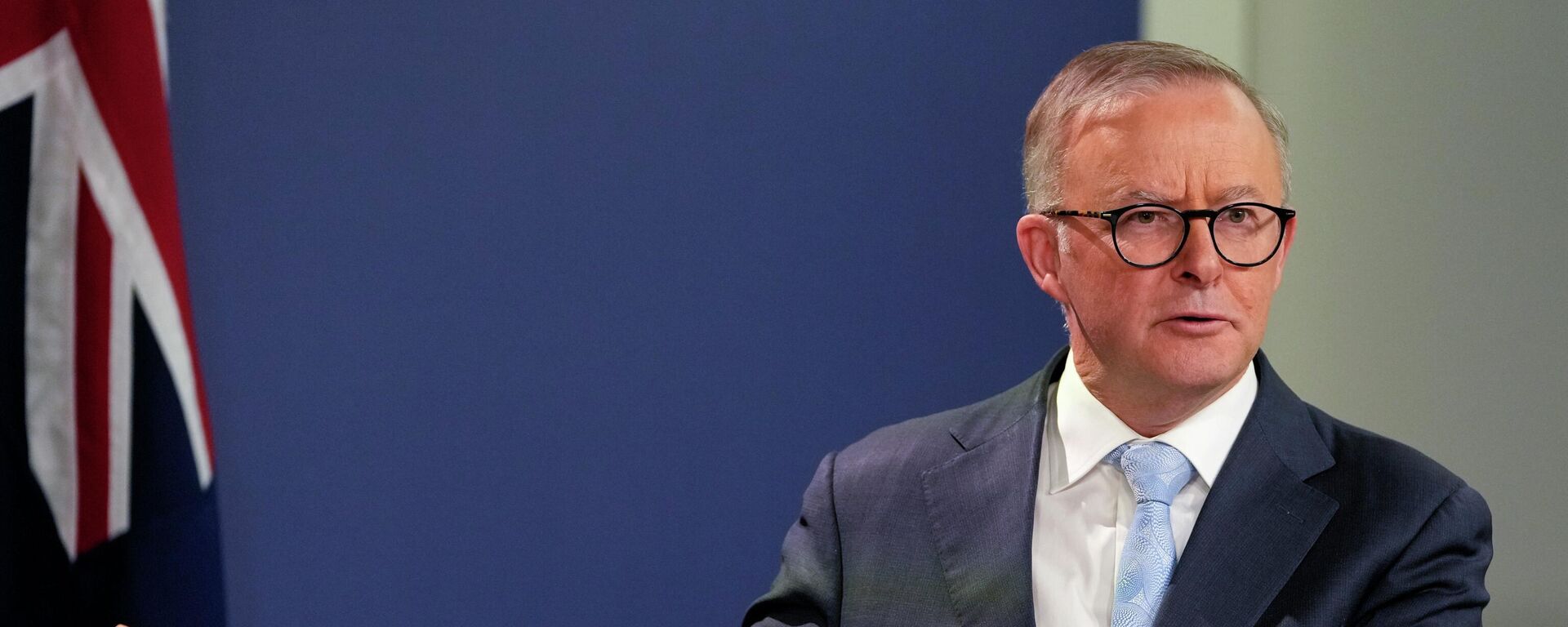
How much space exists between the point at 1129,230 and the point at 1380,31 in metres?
0.88

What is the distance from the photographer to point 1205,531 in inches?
52.7

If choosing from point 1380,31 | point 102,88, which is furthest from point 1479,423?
point 102,88

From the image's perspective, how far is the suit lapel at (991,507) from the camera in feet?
4.59

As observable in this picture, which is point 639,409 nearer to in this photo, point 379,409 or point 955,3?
point 379,409

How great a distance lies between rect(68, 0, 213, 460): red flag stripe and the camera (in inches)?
75.5

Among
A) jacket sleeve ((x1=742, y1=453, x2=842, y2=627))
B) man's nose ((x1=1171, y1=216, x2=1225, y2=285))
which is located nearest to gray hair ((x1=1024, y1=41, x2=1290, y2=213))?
man's nose ((x1=1171, y1=216, x2=1225, y2=285))

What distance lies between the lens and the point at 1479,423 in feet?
6.00

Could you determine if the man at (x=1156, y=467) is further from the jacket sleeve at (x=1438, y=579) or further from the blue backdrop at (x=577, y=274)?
the blue backdrop at (x=577, y=274)

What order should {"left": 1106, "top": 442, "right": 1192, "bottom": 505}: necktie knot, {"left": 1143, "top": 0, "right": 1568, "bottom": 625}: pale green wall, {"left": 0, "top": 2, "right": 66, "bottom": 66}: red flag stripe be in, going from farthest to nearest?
1. {"left": 0, "top": 2, "right": 66, "bottom": 66}: red flag stripe
2. {"left": 1143, "top": 0, "right": 1568, "bottom": 625}: pale green wall
3. {"left": 1106, "top": 442, "right": 1192, "bottom": 505}: necktie knot

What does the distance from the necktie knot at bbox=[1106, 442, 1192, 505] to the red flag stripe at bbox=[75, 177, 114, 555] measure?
1.36 meters

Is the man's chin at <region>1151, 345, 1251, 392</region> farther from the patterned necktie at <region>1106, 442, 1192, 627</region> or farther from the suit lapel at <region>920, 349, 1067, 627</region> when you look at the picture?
the suit lapel at <region>920, 349, 1067, 627</region>

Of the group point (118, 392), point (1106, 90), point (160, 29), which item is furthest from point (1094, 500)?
point (160, 29)

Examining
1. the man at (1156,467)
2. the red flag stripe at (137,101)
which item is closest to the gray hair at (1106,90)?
the man at (1156,467)

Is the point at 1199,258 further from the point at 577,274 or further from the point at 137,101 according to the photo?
the point at 137,101
